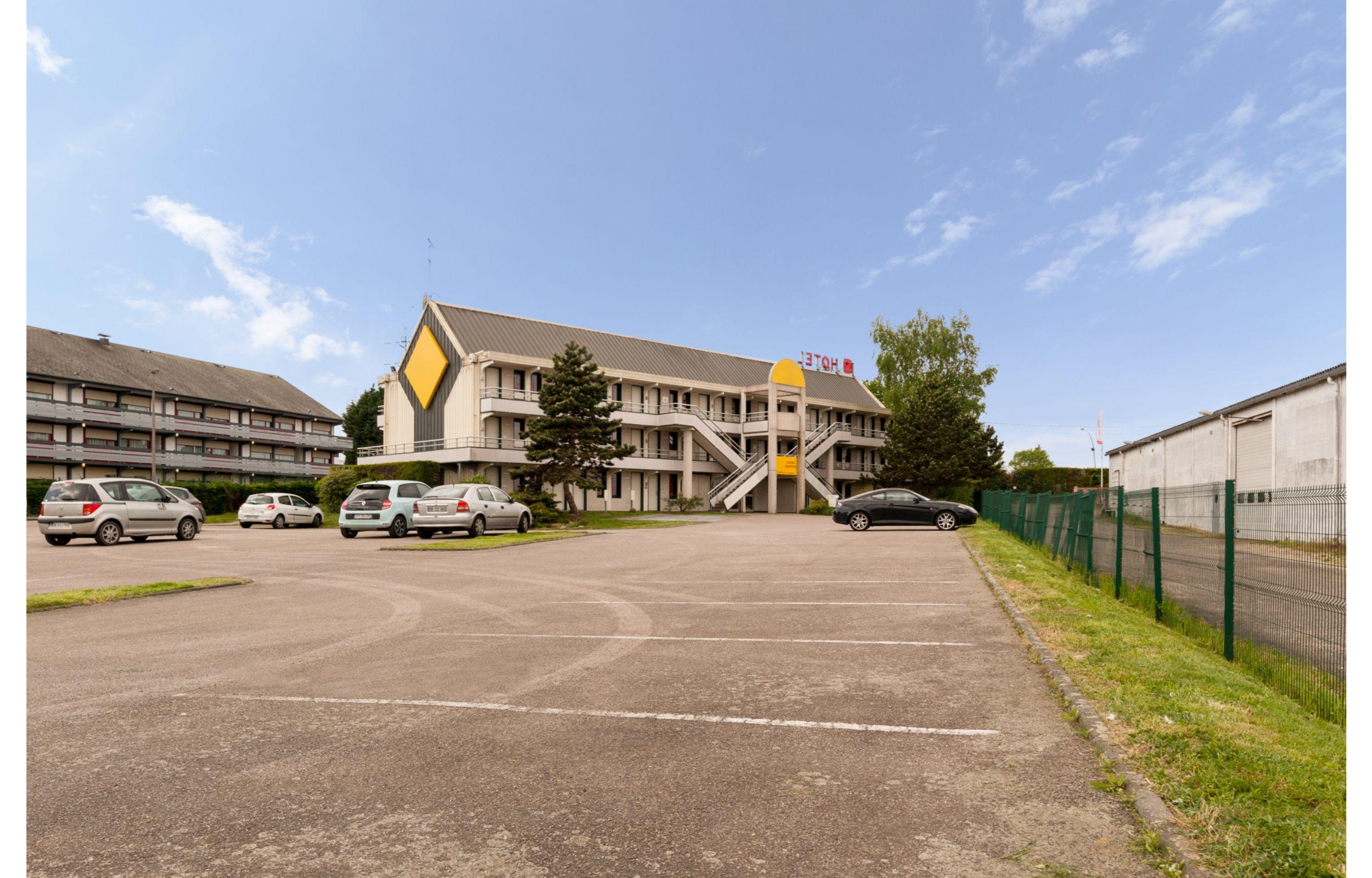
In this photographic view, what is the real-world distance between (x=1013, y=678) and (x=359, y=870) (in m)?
5.21

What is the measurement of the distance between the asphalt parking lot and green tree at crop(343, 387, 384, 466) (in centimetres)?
7323

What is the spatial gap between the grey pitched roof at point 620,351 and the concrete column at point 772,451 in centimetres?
407

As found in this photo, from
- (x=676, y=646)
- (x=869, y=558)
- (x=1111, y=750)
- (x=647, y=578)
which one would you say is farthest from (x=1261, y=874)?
(x=869, y=558)

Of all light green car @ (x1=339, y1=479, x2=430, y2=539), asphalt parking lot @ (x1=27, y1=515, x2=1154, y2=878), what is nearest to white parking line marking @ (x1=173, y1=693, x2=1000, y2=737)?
asphalt parking lot @ (x1=27, y1=515, x2=1154, y2=878)

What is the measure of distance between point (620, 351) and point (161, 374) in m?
40.5

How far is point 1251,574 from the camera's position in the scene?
7570 millimetres

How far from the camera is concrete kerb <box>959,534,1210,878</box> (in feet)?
11.2

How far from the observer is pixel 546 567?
53.1 ft

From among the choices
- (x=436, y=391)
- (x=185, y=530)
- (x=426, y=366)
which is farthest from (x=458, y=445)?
(x=185, y=530)

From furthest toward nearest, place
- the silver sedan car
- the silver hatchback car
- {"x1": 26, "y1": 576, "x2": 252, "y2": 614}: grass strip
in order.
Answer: the silver sedan car < the silver hatchback car < {"x1": 26, "y1": 576, "x2": 252, "y2": 614}: grass strip

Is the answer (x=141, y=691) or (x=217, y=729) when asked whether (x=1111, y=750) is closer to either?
(x=217, y=729)

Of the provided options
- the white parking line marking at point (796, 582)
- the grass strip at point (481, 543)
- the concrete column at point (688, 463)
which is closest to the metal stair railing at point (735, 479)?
the concrete column at point (688, 463)

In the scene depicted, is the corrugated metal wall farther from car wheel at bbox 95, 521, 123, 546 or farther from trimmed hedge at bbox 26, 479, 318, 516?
car wheel at bbox 95, 521, 123, 546

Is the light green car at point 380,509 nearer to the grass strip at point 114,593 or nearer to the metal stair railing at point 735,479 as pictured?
the grass strip at point 114,593
